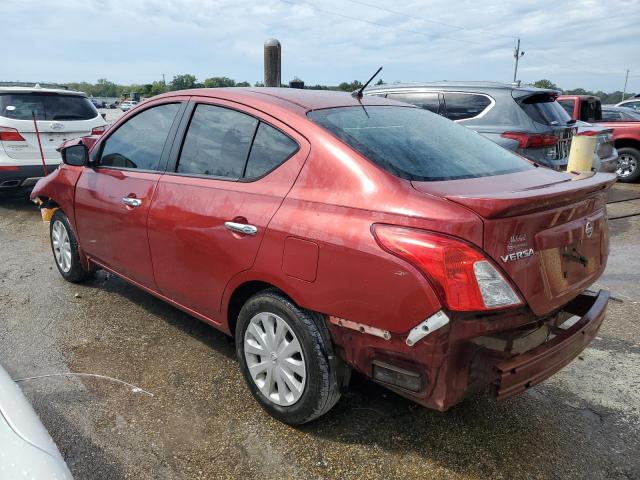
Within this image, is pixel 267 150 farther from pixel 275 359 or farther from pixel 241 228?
pixel 275 359

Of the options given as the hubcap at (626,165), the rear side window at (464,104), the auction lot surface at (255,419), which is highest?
the rear side window at (464,104)

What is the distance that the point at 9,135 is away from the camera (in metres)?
6.73

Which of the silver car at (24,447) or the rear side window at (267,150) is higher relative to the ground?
the rear side window at (267,150)

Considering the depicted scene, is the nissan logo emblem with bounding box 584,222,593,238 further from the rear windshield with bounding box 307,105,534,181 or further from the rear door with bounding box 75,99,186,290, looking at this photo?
the rear door with bounding box 75,99,186,290

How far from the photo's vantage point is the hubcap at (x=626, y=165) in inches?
410

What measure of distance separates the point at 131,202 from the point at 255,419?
63.7 inches

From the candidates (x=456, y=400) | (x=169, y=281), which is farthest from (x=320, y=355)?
(x=169, y=281)

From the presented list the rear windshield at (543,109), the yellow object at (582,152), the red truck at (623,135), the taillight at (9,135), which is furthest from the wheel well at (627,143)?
the taillight at (9,135)

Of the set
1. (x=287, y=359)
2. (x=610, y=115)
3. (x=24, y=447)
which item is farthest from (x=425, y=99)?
(x=610, y=115)

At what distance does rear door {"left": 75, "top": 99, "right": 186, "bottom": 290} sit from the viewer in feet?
10.7

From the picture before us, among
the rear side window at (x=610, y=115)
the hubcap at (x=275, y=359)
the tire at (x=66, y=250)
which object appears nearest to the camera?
the hubcap at (x=275, y=359)

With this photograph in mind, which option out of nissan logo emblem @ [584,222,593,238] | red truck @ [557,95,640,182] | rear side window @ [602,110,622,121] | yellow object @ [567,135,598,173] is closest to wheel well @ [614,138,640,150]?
red truck @ [557,95,640,182]

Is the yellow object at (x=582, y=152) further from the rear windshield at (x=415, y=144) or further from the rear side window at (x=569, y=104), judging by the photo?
the rear side window at (x=569, y=104)

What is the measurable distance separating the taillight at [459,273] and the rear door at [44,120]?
21.8 feet
